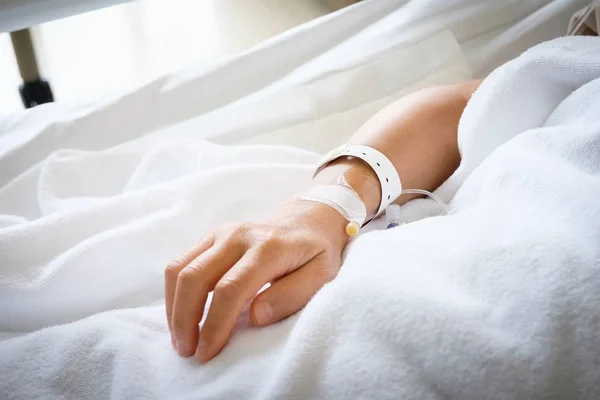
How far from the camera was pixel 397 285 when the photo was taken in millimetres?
411

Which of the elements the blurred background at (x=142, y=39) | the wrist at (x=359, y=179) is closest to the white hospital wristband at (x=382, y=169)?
the wrist at (x=359, y=179)

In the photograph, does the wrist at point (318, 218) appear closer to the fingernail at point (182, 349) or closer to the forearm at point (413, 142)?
the forearm at point (413, 142)

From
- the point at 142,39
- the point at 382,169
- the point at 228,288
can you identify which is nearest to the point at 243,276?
the point at 228,288

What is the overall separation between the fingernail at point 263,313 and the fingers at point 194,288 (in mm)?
51

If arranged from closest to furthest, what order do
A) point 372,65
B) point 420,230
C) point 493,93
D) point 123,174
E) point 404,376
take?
1. point 404,376
2. point 420,230
3. point 493,93
4. point 123,174
5. point 372,65

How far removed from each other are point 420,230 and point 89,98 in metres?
0.64

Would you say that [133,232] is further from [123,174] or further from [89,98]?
[89,98]

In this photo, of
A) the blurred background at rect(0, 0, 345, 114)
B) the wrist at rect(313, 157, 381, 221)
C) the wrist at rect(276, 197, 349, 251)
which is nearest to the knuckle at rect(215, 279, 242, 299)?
the wrist at rect(276, 197, 349, 251)

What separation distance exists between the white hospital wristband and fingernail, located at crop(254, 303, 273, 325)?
23cm

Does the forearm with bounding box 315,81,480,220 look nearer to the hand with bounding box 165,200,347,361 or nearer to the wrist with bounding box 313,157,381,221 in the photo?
the wrist with bounding box 313,157,381,221

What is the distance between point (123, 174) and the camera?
2.58 feet

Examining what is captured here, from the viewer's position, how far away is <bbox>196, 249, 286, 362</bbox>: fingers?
45 centimetres

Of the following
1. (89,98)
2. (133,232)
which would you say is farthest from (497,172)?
(89,98)

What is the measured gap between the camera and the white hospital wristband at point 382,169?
0.64 metres
